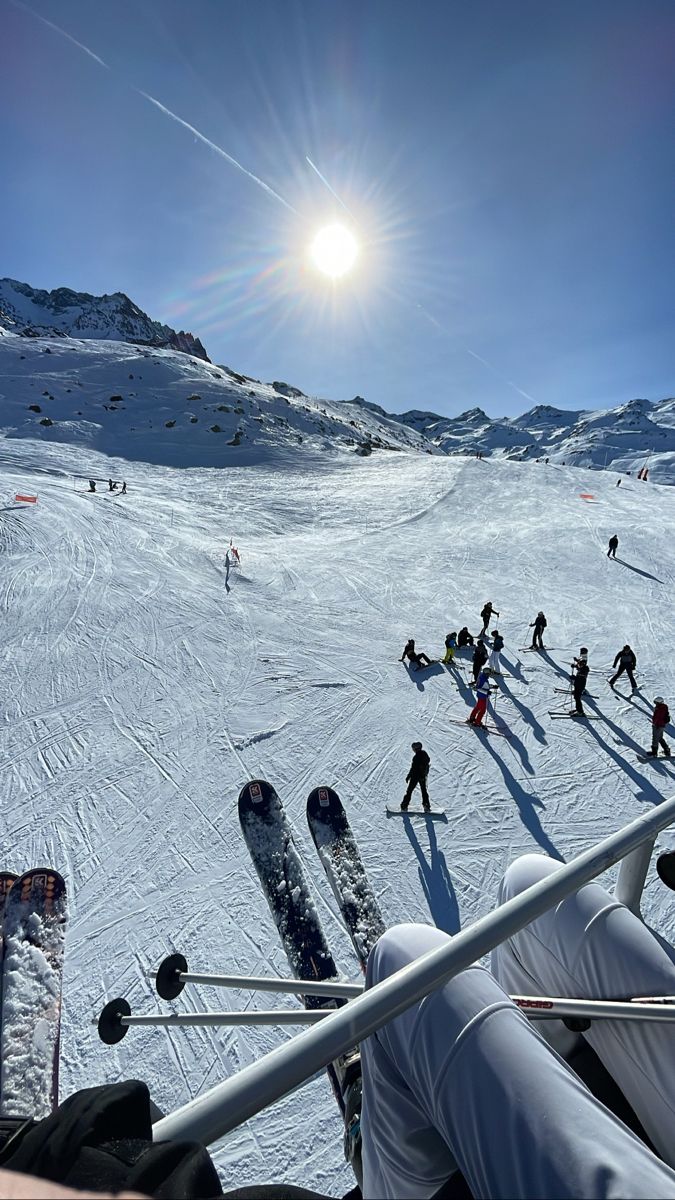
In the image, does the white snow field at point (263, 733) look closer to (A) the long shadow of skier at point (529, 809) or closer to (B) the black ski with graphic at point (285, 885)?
(A) the long shadow of skier at point (529, 809)

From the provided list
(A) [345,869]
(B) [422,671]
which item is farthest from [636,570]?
(A) [345,869]

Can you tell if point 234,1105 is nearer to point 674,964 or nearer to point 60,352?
point 674,964

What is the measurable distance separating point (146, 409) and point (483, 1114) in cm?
6120

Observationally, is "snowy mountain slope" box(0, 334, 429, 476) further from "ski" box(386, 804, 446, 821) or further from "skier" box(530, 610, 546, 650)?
"ski" box(386, 804, 446, 821)

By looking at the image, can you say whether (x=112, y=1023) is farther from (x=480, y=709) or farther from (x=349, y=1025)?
(x=480, y=709)

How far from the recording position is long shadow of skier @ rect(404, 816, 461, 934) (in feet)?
20.5

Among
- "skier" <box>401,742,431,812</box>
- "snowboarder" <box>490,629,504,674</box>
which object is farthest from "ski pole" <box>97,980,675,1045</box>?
"snowboarder" <box>490,629,504,674</box>

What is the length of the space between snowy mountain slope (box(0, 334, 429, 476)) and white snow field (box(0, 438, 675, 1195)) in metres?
21.5

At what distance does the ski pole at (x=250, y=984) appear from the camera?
2.28 m

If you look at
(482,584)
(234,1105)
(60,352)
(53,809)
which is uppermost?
(60,352)

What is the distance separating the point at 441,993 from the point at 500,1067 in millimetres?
302

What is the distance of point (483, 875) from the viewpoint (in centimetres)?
694

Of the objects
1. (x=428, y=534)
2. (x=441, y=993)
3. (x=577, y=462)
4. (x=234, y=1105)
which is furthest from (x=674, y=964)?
(x=577, y=462)

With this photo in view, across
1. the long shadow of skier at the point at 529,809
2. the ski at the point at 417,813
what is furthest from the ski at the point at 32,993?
the long shadow of skier at the point at 529,809
